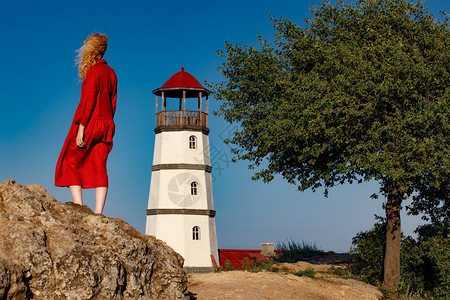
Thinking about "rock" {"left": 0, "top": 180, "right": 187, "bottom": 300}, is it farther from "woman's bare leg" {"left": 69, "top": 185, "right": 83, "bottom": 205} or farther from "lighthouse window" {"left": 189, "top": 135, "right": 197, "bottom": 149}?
"lighthouse window" {"left": 189, "top": 135, "right": 197, "bottom": 149}

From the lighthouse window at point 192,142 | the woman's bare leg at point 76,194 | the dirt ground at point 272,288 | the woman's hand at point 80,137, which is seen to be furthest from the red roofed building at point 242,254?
the woman's hand at point 80,137

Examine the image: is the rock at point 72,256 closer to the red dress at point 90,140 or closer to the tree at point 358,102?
the red dress at point 90,140

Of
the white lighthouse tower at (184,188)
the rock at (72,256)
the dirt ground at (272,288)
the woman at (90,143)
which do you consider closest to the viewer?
the rock at (72,256)

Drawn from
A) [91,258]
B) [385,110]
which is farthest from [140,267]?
[385,110]

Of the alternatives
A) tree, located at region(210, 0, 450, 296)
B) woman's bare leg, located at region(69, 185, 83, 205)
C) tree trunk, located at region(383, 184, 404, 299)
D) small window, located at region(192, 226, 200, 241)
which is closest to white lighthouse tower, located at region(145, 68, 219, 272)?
small window, located at region(192, 226, 200, 241)

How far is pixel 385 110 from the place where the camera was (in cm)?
1928

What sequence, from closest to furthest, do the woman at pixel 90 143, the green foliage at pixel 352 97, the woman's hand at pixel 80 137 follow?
the woman's hand at pixel 80 137 → the woman at pixel 90 143 → the green foliage at pixel 352 97

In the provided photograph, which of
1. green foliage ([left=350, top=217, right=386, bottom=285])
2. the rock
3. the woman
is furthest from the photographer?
green foliage ([left=350, top=217, right=386, bottom=285])

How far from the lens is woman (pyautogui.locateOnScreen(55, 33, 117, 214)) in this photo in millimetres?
9237

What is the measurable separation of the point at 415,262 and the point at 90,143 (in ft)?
51.1

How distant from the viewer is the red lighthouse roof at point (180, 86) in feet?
134

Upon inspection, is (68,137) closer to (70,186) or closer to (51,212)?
(70,186)

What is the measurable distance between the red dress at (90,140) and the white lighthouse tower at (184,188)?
2831 centimetres

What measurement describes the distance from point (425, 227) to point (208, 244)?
63.6 ft
